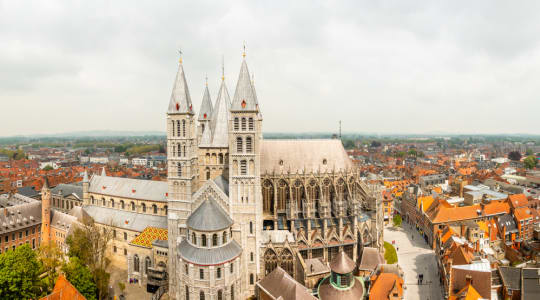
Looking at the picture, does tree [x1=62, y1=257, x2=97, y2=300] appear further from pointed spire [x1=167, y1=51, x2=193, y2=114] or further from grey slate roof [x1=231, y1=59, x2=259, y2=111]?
grey slate roof [x1=231, y1=59, x2=259, y2=111]

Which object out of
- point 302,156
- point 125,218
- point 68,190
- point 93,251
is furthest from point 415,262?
point 68,190

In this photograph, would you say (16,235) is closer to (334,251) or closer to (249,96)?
(249,96)

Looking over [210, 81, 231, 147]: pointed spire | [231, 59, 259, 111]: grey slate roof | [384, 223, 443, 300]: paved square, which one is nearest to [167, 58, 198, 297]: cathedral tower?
[210, 81, 231, 147]: pointed spire

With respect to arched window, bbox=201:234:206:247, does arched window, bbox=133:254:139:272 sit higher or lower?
lower

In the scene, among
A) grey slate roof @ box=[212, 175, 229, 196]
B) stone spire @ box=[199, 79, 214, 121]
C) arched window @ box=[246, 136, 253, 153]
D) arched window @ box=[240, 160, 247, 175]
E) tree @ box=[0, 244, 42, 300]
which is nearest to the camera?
tree @ box=[0, 244, 42, 300]

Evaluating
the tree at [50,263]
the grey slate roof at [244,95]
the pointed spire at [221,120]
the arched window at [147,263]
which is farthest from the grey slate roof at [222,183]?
the tree at [50,263]

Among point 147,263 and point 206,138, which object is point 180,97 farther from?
point 147,263
